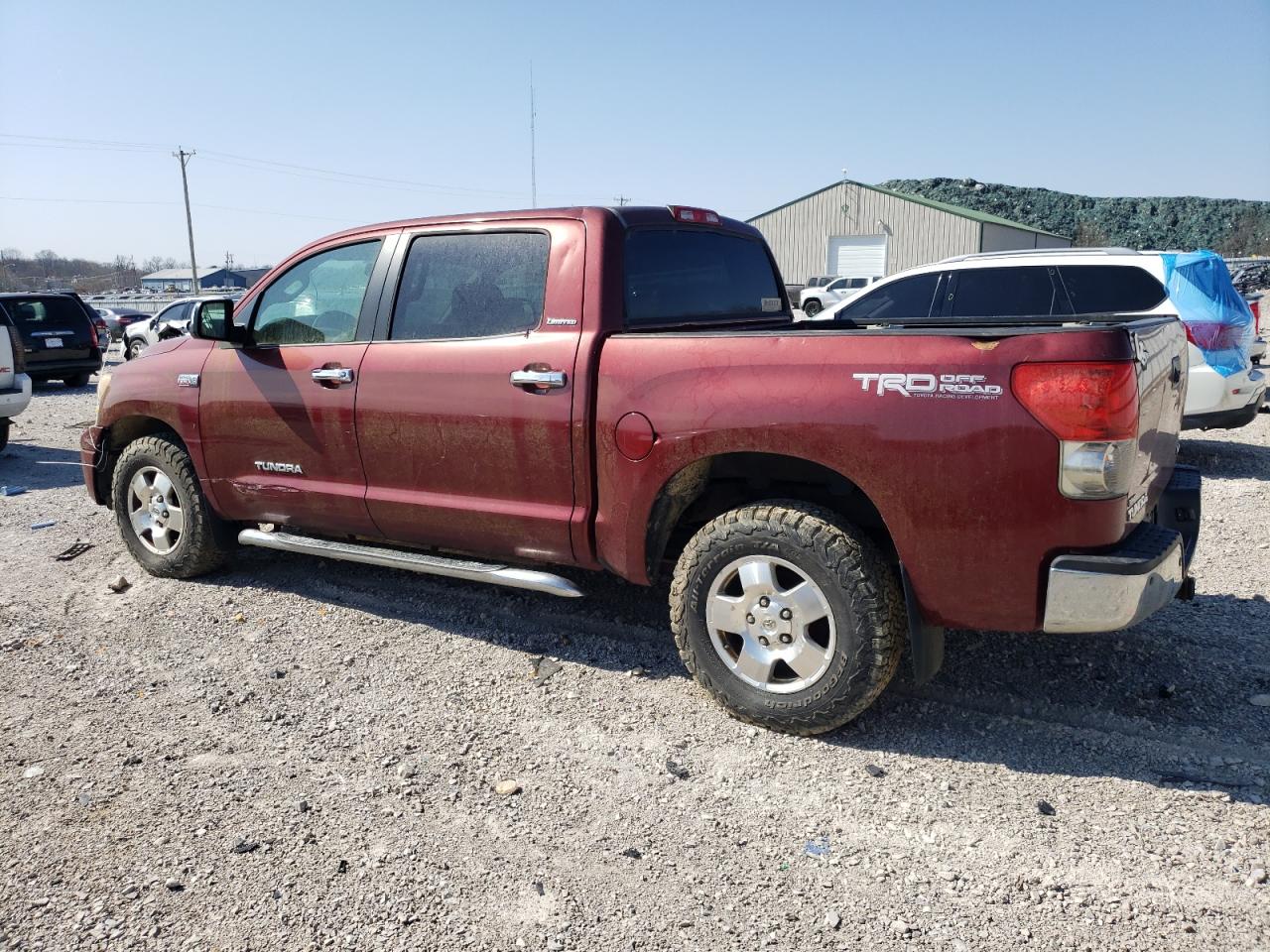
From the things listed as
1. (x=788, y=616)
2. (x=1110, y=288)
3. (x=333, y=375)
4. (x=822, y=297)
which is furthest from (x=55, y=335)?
(x=822, y=297)

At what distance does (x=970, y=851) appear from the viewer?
9.50ft

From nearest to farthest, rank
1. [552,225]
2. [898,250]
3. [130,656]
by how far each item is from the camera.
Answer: [552,225], [130,656], [898,250]

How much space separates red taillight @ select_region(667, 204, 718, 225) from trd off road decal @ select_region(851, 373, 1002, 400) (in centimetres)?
164

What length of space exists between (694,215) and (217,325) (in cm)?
258

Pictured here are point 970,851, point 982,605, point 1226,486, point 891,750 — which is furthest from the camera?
point 1226,486

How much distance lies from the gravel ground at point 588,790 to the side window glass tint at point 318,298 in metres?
1.48

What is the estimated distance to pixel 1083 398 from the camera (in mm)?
2941

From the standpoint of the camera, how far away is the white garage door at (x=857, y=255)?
4738 centimetres

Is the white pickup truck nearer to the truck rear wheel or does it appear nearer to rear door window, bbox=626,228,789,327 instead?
rear door window, bbox=626,228,789,327

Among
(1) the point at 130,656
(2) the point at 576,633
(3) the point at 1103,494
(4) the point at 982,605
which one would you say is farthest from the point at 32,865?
(3) the point at 1103,494

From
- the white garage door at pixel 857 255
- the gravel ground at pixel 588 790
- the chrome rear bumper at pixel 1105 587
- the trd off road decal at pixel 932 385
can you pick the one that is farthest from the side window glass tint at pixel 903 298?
the white garage door at pixel 857 255

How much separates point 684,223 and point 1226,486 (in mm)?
5631

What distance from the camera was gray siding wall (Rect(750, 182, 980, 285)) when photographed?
45906mm

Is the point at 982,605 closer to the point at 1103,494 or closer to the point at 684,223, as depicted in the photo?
the point at 1103,494
